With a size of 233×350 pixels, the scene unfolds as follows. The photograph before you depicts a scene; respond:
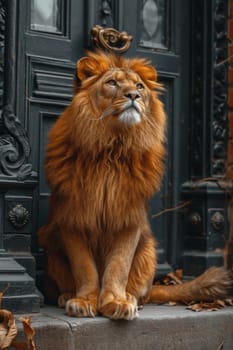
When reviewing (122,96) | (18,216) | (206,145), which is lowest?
(18,216)

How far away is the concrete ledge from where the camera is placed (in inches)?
131

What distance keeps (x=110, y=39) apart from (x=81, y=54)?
196 mm

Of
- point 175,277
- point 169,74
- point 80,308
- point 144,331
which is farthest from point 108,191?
point 169,74

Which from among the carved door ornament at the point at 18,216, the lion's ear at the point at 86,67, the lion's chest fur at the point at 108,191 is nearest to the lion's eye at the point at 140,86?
the lion's ear at the point at 86,67

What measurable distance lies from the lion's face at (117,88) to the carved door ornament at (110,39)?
0.55 m

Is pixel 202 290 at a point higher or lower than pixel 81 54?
lower

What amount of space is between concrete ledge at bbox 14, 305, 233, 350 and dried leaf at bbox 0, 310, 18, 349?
5.1 inches

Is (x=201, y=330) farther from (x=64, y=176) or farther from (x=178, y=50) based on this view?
(x=178, y=50)

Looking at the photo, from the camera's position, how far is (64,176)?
3695 mm

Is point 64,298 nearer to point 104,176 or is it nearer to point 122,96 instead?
point 104,176

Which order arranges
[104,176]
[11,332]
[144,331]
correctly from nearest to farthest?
1. [11,332]
2. [144,331]
3. [104,176]

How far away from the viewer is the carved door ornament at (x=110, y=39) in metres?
4.39

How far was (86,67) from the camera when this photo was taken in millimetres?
3795

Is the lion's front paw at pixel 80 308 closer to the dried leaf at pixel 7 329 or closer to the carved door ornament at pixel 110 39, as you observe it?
the dried leaf at pixel 7 329
